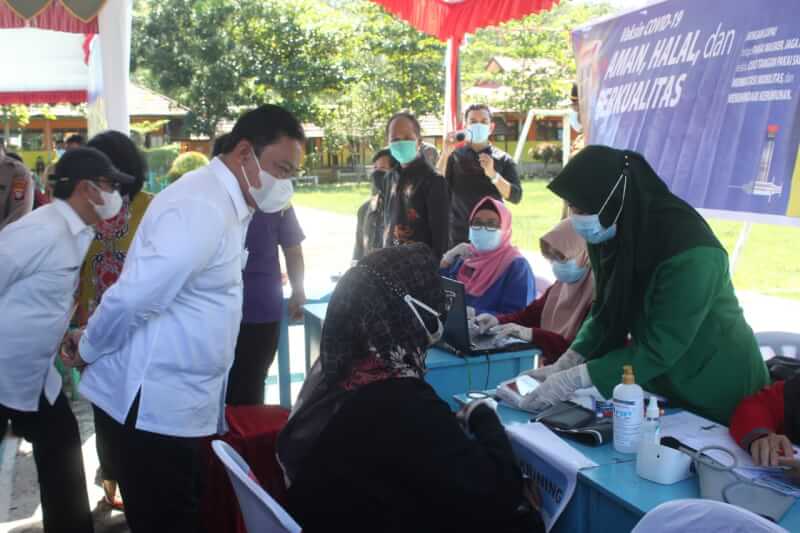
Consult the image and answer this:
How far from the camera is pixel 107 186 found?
2383mm

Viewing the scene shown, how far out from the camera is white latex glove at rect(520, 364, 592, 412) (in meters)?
1.97

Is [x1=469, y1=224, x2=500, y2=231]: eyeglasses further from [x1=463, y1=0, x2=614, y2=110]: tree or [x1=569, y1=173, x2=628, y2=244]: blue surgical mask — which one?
[x1=463, y1=0, x2=614, y2=110]: tree

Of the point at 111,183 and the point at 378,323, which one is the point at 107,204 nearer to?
the point at 111,183

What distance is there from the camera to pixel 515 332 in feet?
9.49

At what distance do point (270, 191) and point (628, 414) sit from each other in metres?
1.12

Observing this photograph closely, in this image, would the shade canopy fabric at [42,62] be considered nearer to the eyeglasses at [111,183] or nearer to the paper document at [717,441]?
the eyeglasses at [111,183]

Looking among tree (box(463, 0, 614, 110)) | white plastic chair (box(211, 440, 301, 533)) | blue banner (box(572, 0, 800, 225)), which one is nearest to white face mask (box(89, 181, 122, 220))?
→ white plastic chair (box(211, 440, 301, 533))

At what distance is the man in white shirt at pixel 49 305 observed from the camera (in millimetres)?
2230

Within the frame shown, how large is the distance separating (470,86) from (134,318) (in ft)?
101

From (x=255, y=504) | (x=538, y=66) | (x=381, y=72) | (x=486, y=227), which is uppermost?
(x=538, y=66)

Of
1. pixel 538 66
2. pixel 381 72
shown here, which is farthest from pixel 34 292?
pixel 538 66

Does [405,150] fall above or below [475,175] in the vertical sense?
above

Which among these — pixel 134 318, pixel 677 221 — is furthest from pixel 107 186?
pixel 677 221

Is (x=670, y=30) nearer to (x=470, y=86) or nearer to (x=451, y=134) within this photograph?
(x=451, y=134)
